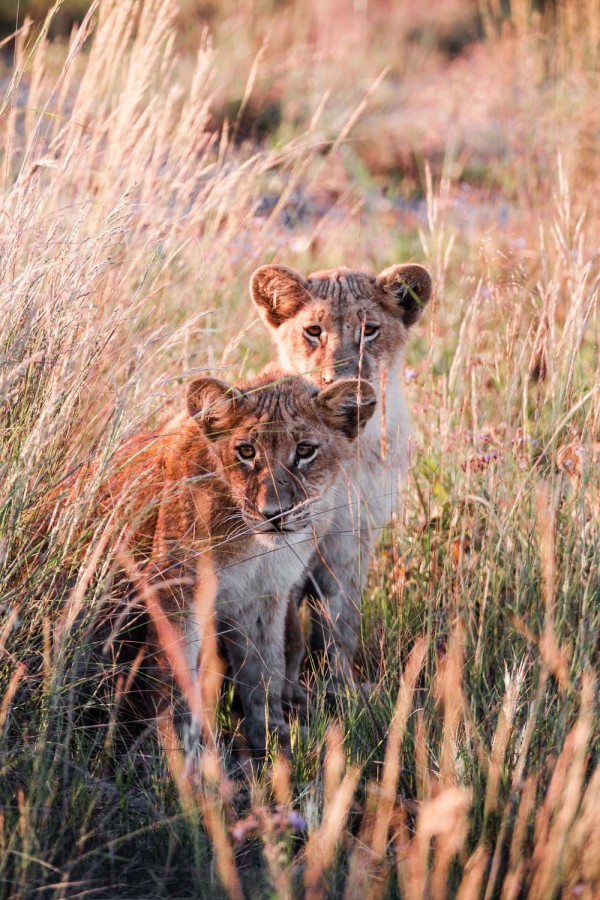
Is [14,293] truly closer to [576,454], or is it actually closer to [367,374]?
[367,374]

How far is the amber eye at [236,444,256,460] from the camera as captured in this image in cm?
403

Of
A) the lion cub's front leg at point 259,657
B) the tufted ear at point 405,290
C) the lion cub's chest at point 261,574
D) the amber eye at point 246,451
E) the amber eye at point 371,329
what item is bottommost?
the lion cub's front leg at point 259,657

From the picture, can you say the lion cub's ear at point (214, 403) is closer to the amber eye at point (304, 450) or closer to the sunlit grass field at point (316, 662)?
the sunlit grass field at point (316, 662)

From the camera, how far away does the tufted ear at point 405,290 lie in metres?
5.00

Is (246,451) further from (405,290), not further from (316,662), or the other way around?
(405,290)

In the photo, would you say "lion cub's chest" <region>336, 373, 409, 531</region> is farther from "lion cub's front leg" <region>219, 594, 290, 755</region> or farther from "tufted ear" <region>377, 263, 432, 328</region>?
"lion cub's front leg" <region>219, 594, 290, 755</region>

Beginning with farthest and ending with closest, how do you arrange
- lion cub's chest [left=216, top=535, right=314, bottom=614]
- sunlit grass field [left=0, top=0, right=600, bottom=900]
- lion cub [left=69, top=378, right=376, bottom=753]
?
lion cub's chest [left=216, top=535, right=314, bottom=614], lion cub [left=69, top=378, right=376, bottom=753], sunlit grass field [left=0, top=0, right=600, bottom=900]

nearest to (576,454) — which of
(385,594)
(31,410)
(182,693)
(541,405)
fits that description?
(541,405)

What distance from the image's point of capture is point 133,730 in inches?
153

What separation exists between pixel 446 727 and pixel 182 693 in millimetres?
1093

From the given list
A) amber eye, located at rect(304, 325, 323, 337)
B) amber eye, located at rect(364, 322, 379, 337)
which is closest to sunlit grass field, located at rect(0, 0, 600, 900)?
amber eye, located at rect(364, 322, 379, 337)

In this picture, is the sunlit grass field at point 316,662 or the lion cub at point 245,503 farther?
the lion cub at point 245,503

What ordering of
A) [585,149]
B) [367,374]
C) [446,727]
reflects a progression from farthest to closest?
1. [585,149]
2. [367,374]
3. [446,727]

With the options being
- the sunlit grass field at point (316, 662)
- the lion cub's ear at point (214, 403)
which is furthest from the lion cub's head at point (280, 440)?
the sunlit grass field at point (316, 662)
